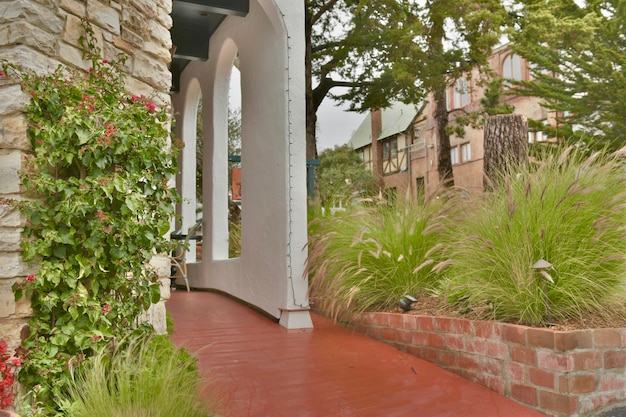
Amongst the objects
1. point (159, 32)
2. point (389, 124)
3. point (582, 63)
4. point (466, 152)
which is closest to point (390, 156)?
point (389, 124)

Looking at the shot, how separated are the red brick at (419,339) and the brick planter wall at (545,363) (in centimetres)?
29

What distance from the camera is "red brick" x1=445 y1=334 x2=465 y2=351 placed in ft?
13.1

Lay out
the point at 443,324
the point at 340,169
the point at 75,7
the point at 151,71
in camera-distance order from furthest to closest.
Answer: the point at 340,169
the point at 443,324
the point at 151,71
the point at 75,7

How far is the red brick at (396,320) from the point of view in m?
4.60

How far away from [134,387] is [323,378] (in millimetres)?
1585

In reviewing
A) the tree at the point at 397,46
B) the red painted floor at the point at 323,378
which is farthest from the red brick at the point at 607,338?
the tree at the point at 397,46

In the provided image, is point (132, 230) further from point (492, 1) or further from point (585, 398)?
point (492, 1)

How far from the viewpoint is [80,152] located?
2.94 m

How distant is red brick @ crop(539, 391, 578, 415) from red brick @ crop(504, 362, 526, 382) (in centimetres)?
16

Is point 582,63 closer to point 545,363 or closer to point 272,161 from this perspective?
point 272,161

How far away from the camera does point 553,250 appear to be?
3.77 m

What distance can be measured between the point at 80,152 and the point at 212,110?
541 cm

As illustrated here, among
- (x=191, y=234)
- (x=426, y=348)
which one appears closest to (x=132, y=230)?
(x=426, y=348)

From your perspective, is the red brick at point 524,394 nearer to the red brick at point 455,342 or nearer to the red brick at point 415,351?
the red brick at point 455,342
